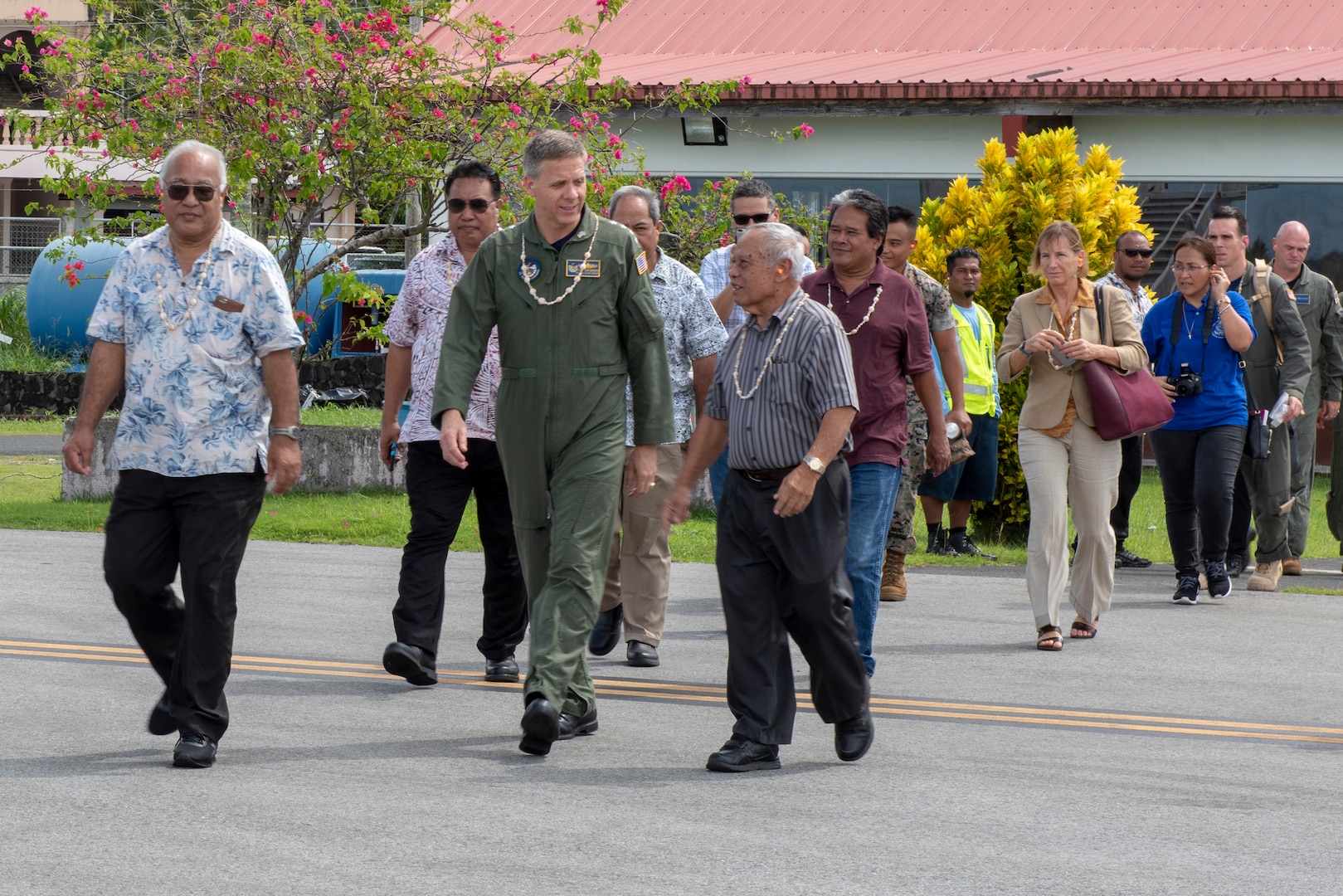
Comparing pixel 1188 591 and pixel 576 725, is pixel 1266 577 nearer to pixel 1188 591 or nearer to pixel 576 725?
pixel 1188 591

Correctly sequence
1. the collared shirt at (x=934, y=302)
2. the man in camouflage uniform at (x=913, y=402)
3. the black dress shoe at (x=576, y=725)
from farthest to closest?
the collared shirt at (x=934, y=302)
the man in camouflage uniform at (x=913, y=402)
the black dress shoe at (x=576, y=725)

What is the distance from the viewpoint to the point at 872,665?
23.6 feet

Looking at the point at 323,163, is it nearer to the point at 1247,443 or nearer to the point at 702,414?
the point at 1247,443

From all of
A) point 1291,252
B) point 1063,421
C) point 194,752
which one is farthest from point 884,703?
point 1291,252

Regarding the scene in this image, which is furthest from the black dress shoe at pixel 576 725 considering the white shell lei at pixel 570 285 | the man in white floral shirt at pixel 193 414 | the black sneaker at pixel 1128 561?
the black sneaker at pixel 1128 561

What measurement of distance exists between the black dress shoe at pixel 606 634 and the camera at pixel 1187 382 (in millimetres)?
3518

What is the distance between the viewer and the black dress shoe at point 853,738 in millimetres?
6039

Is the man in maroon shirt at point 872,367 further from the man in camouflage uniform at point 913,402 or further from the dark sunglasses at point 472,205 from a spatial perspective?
the dark sunglasses at point 472,205

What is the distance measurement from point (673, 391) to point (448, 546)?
4.14ft

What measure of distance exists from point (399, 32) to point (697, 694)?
7.81 m

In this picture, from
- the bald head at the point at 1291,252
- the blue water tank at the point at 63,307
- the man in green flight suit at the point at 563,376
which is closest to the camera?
the man in green flight suit at the point at 563,376

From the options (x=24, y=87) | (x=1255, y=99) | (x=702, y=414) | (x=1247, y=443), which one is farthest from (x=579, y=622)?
(x=24, y=87)

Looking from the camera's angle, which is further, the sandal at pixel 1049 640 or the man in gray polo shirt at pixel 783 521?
the sandal at pixel 1049 640

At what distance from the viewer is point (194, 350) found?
19.5 ft
